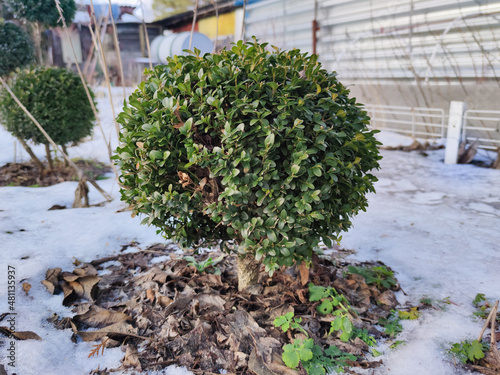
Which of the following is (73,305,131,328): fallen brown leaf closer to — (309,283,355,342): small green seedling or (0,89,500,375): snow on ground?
(0,89,500,375): snow on ground

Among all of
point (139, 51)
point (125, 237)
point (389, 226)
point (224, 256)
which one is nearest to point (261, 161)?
point (224, 256)

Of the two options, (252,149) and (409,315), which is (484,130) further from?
(252,149)

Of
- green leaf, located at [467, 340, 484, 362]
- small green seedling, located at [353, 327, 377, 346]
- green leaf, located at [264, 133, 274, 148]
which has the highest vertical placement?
green leaf, located at [264, 133, 274, 148]

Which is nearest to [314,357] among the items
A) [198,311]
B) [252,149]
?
[198,311]

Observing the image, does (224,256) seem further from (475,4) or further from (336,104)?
(475,4)

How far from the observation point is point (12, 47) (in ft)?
33.3

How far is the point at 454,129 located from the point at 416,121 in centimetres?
206

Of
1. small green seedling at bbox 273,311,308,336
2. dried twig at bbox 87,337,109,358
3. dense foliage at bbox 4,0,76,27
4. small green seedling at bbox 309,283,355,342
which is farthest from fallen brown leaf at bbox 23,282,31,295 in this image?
dense foliage at bbox 4,0,76,27

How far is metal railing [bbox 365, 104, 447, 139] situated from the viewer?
7641 millimetres

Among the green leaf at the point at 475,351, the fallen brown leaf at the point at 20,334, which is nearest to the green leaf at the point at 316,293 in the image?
the green leaf at the point at 475,351

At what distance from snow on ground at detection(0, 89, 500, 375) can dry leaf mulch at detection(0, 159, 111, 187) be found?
41 cm

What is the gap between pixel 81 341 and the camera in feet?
6.63

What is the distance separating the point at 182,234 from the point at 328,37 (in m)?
8.45

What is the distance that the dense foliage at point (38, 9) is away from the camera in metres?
10.4
